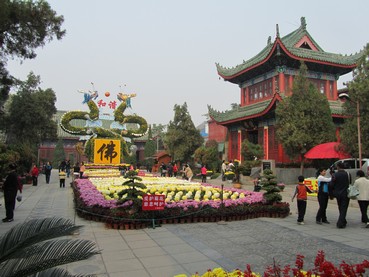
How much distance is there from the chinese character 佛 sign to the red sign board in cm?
1927

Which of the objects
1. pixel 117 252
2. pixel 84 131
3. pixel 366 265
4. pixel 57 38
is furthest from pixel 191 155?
pixel 366 265

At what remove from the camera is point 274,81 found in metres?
24.9

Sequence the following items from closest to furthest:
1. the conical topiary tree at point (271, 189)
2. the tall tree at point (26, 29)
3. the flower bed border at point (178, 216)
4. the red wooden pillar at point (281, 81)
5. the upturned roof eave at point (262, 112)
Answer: the flower bed border at point (178, 216) → the conical topiary tree at point (271, 189) → the tall tree at point (26, 29) → the upturned roof eave at point (262, 112) → the red wooden pillar at point (281, 81)

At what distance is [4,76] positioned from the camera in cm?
1395

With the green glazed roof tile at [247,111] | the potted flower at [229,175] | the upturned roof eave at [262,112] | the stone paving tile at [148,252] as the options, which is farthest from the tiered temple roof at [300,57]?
the stone paving tile at [148,252]

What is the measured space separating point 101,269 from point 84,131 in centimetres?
2362

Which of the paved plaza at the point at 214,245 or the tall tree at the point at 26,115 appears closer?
the paved plaza at the point at 214,245

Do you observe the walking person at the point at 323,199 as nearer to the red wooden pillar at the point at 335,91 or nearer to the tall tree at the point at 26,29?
the tall tree at the point at 26,29

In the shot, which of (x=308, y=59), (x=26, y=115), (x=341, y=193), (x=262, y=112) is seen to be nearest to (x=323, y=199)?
(x=341, y=193)

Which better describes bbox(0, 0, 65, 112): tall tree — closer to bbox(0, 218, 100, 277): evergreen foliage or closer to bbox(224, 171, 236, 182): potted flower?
bbox(0, 218, 100, 277): evergreen foliage

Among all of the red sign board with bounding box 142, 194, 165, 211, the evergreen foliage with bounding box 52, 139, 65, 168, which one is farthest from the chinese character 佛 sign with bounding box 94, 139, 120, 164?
the evergreen foliage with bounding box 52, 139, 65, 168

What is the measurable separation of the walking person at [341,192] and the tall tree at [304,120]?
35.3ft

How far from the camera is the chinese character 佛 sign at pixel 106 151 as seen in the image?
26758 millimetres

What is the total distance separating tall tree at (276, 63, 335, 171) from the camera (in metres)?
19.0
